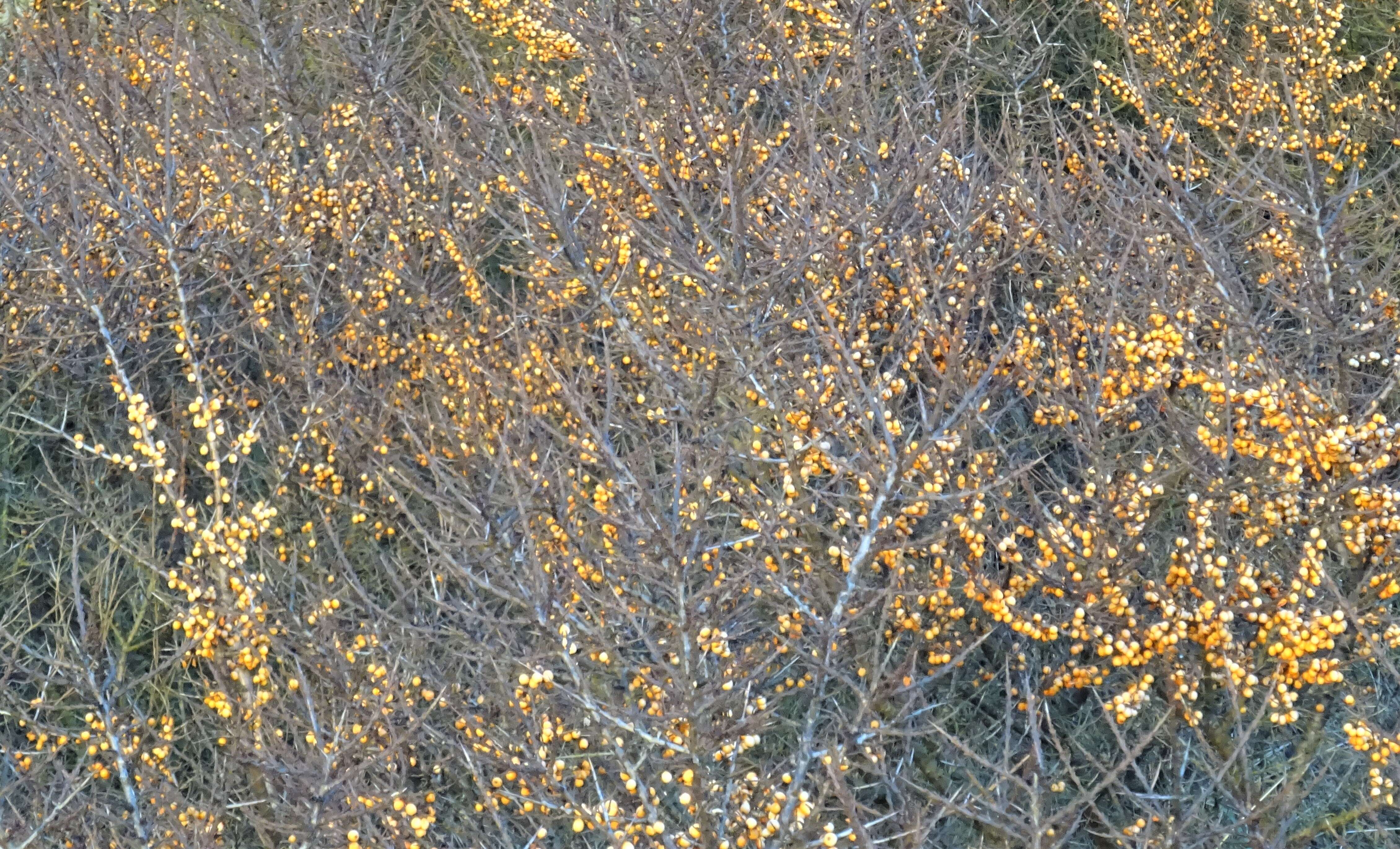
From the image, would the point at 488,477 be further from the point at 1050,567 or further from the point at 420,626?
the point at 1050,567

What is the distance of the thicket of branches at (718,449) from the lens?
8109 millimetres

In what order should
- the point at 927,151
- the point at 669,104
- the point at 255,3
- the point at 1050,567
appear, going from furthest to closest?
1. the point at 255,3
2. the point at 669,104
3. the point at 927,151
4. the point at 1050,567

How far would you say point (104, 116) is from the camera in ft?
44.7

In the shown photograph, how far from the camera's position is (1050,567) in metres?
8.80

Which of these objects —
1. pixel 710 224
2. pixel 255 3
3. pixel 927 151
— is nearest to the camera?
pixel 710 224

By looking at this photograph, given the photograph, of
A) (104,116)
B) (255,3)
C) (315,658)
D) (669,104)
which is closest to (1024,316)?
(669,104)

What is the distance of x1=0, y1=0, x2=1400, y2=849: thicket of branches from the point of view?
811cm

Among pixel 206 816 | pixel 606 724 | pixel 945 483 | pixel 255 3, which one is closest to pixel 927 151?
pixel 945 483

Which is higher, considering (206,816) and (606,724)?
(606,724)

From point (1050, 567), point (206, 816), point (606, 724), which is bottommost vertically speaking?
point (206, 816)

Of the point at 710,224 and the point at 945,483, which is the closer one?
the point at 945,483

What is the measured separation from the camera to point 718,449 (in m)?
8.46

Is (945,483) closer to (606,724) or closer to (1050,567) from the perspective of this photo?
(1050,567)

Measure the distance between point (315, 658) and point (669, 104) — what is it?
623cm
